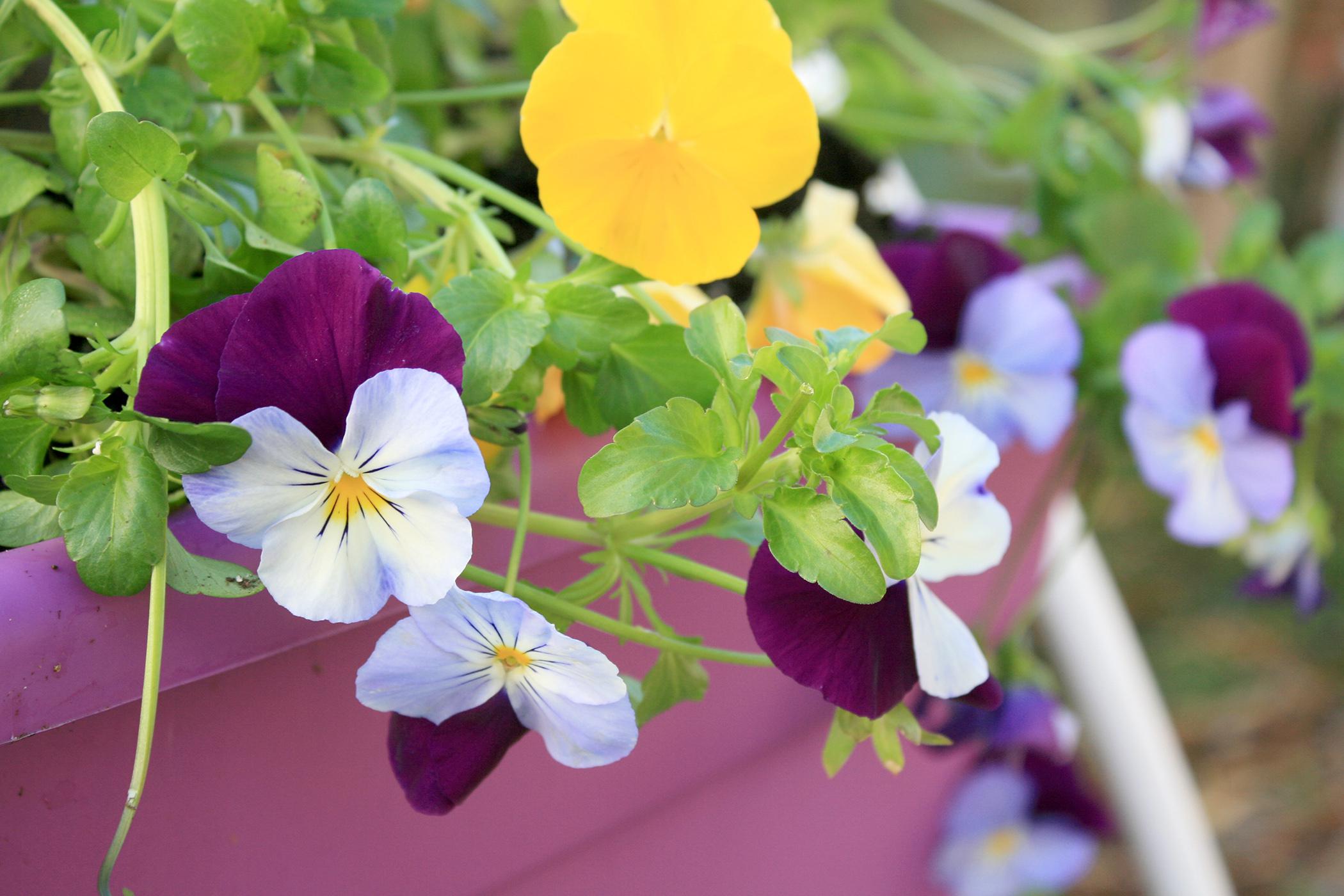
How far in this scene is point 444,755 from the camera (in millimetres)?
255

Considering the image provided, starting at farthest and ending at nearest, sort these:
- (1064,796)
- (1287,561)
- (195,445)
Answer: (1064,796), (1287,561), (195,445)

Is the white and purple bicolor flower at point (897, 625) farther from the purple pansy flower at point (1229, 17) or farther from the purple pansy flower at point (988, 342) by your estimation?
the purple pansy flower at point (1229, 17)

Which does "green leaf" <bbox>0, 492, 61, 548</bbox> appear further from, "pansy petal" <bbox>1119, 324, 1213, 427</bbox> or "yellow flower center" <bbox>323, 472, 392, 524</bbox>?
"pansy petal" <bbox>1119, 324, 1213, 427</bbox>

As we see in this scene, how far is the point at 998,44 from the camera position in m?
1.99

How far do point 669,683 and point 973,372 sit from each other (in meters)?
0.24

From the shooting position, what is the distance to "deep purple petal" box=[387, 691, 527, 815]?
255 millimetres

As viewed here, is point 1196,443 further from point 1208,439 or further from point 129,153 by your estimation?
point 129,153

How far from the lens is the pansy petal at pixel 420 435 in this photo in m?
0.22

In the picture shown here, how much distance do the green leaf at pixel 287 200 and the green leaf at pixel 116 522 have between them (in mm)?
72

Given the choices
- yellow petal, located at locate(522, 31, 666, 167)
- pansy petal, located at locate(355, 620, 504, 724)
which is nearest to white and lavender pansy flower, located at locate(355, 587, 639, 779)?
pansy petal, located at locate(355, 620, 504, 724)

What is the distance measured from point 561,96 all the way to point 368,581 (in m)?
0.12

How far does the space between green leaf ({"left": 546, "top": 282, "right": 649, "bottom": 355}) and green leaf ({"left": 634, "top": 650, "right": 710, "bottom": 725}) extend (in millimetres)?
79

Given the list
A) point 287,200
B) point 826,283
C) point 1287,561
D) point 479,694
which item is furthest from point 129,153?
point 1287,561

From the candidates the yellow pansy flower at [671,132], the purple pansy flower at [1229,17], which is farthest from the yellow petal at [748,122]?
the purple pansy flower at [1229,17]
